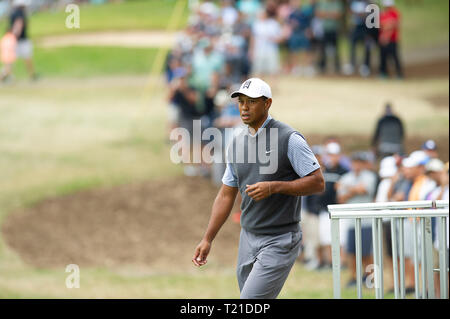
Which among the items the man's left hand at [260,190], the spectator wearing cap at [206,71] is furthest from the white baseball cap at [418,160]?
the spectator wearing cap at [206,71]

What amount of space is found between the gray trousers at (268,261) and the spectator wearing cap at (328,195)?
22.2ft

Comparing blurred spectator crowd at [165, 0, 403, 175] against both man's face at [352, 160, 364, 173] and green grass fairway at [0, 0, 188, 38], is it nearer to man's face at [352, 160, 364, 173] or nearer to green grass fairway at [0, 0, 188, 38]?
man's face at [352, 160, 364, 173]

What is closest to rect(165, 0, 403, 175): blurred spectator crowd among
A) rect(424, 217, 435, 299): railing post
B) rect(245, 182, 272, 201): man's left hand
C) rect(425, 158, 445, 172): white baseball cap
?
rect(425, 158, 445, 172): white baseball cap

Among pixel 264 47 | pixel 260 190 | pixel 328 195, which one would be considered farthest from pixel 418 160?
pixel 264 47

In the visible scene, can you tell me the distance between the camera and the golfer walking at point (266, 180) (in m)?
5.70

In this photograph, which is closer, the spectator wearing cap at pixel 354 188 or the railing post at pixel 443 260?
the railing post at pixel 443 260

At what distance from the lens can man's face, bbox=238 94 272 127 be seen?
5.84m

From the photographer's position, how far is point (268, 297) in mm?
5801

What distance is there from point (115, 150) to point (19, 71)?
21.5 ft

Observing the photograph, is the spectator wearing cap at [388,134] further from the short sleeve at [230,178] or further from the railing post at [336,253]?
the railing post at [336,253]

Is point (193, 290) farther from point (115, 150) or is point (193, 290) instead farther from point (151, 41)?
point (151, 41)

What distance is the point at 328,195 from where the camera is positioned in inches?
500

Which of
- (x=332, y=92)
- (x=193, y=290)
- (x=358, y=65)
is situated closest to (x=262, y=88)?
(x=193, y=290)

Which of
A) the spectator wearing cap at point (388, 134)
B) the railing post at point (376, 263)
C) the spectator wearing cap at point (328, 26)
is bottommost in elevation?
the railing post at point (376, 263)
